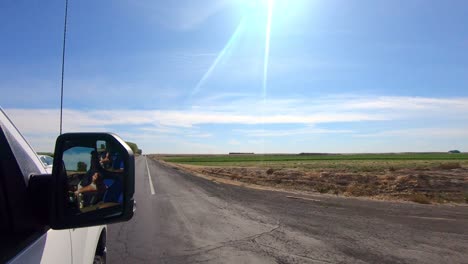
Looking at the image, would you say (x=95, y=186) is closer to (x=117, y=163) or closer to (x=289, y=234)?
(x=117, y=163)

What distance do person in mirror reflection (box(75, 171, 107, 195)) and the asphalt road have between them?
475cm

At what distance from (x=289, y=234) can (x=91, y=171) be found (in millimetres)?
7159

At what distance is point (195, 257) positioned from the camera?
6945 millimetres

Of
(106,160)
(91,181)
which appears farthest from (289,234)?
(91,181)

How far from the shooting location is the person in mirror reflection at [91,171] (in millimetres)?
2270

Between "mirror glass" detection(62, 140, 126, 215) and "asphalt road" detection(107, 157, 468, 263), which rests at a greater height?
"mirror glass" detection(62, 140, 126, 215)

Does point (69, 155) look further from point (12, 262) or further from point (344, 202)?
point (344, 202)

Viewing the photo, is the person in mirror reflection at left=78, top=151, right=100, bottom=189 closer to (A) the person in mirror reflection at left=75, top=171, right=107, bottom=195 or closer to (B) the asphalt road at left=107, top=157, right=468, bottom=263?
(A) the person in mirror reflection at left=75, top=171, right=107, bottom=195

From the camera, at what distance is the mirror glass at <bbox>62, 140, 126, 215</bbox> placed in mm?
2195

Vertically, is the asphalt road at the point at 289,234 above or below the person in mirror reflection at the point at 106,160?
below

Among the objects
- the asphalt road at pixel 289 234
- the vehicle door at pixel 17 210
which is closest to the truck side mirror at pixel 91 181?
the vehicle door at pixel 17 210

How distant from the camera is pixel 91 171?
91.7 inches

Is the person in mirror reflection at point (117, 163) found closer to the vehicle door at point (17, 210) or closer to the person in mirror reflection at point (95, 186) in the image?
the person in mirror reflection at point (95, 186)

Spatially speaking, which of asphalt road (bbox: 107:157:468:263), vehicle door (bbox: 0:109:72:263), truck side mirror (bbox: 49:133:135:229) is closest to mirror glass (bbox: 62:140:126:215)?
truck side mirror (bbox: 49:133:135:229)
